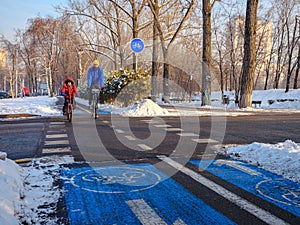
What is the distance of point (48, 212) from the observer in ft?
9.47

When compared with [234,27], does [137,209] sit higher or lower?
lower

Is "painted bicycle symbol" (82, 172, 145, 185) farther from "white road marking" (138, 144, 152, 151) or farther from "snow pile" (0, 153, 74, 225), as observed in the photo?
"white road marking" (138, 144, 152, 151)

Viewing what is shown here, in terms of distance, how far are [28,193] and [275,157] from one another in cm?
382

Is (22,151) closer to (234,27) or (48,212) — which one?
(48,212)

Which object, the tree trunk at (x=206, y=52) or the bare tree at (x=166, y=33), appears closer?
the tree trunk at (x=206, y=52)

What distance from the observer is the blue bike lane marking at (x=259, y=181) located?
327 cm

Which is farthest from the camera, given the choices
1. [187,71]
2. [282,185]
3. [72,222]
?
[187,71]

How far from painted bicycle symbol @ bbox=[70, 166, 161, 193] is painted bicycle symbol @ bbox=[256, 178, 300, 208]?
1.34 m

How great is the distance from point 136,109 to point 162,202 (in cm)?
1049

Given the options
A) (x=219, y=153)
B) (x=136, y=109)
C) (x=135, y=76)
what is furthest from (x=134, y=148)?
(x=135, y=76)

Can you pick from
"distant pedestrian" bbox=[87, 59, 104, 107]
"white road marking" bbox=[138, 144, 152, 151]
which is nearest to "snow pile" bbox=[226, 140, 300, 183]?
"white road marking" bbox=[138, 144, 152, 151]

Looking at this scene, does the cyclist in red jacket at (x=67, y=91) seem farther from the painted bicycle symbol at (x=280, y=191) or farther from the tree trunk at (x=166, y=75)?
the tree trunk at (x=166, y=75)

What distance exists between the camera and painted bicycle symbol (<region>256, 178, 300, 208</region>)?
10.7ft

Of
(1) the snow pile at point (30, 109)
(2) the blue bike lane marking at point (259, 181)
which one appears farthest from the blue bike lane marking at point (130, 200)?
(1) the snow pile at point (30, 109)
